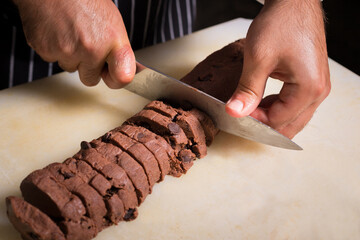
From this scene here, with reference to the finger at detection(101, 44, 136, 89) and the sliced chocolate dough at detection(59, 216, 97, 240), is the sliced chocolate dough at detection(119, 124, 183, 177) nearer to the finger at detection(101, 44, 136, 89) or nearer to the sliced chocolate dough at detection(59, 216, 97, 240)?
the finger at detection(101, 44, 136, 89)

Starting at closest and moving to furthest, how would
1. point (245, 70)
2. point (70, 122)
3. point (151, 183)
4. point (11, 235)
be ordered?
point (11, 235) < point (151, 183) < point (245, 70) < point (70, 122)

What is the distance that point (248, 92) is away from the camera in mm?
2572

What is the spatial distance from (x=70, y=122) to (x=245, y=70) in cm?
156

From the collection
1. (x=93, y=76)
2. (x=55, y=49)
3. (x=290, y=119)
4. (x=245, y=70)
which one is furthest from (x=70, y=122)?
(x=290, y=119)

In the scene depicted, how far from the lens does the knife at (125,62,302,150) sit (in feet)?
8.80

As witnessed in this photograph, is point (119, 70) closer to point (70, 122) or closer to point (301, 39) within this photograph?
point (70, 122)

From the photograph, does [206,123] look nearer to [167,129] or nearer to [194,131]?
[194,131]

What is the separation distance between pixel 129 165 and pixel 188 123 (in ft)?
1.88

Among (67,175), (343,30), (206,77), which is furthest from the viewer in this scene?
(343,30)

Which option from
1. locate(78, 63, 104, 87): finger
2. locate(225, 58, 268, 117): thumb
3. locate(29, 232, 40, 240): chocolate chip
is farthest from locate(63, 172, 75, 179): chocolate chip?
locate(225, 58, 268, 117): thumb

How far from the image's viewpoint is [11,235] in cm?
229

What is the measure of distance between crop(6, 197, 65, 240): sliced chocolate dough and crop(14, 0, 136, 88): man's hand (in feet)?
3.66

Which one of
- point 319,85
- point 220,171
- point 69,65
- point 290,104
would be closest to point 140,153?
point 220,171

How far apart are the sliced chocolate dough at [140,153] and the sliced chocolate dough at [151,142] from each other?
30 millimetres
